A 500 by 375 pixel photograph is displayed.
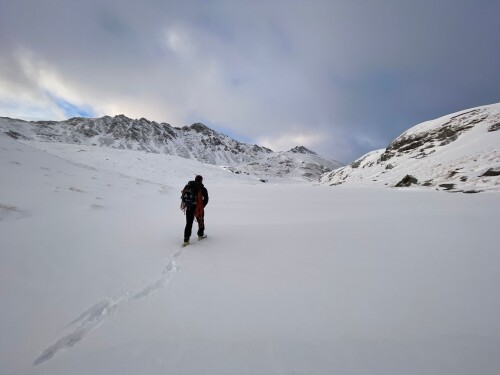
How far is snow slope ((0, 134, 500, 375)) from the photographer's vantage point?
2.50 meters

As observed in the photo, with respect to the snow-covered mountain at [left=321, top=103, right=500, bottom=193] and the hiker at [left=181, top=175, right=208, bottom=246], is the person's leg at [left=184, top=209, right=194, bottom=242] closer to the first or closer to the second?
the hiker at [left=181, top=175, right=208, bottom=246]

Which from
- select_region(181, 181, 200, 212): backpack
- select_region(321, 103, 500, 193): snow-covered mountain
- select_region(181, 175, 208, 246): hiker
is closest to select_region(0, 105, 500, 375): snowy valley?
select_region(181, 175, 208, 246): hiker

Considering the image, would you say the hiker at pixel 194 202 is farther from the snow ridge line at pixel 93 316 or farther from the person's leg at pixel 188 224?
the snow ridge line at pixel 93 316

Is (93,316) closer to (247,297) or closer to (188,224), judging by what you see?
(247,297)

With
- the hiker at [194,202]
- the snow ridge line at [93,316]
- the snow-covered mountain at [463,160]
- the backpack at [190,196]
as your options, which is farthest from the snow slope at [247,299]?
the snow-covered mountain at [463,160]

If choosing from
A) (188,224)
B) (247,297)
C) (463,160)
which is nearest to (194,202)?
(188,224)

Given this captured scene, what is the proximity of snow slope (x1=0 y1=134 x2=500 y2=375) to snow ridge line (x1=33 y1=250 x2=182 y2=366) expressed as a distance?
0.02 metres

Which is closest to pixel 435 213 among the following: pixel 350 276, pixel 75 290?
pixel 350 276

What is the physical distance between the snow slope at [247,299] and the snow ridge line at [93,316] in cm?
2

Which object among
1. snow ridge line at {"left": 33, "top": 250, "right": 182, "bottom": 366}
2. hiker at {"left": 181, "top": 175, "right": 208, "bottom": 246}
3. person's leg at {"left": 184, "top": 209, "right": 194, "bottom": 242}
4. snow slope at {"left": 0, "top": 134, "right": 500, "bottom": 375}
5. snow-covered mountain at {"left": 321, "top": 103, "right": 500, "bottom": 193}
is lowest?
snow ridge line at {"left": 33, "top": 250, "right": 182, "bottom": 366}

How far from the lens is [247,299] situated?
368 centimetres

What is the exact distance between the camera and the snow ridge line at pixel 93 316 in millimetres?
2667

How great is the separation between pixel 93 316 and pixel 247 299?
88.4 inches

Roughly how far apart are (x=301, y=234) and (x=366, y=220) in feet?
11.1
